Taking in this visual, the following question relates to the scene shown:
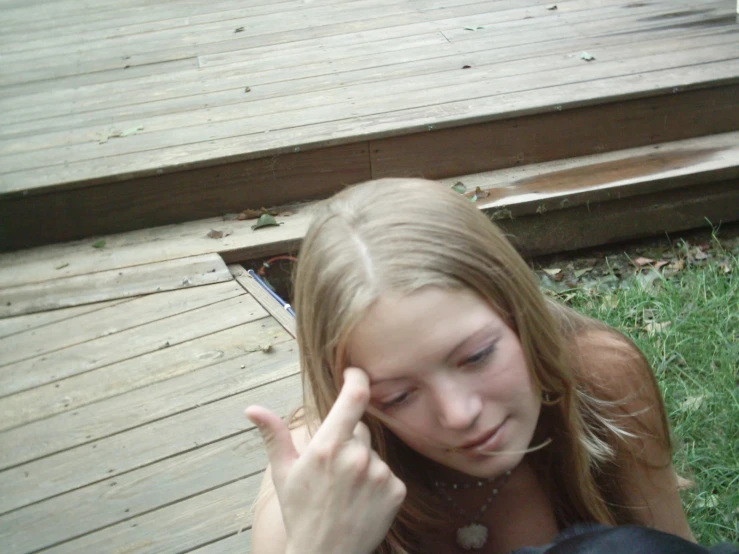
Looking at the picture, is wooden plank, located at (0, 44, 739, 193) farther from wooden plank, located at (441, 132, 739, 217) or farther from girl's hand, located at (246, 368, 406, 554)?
girl's hand, located at (246, 368, 406, 554)

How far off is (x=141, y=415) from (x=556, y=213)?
1715 mm

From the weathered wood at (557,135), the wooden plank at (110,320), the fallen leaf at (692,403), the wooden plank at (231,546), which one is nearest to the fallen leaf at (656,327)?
the fallen leaf at (692,403)

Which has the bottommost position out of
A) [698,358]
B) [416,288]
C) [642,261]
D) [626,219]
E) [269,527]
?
[642,261]

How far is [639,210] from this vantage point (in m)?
3.18

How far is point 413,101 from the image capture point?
134 inches

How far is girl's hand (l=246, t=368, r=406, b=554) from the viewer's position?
3.46ft

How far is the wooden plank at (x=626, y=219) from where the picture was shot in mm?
3121

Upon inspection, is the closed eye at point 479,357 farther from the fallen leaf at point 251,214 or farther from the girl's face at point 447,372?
the fallen leaf at point 251,214

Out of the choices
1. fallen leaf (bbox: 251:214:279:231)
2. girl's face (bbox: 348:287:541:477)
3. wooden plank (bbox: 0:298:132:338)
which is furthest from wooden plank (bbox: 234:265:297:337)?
girl's face (bbox: 348:287:541:477)

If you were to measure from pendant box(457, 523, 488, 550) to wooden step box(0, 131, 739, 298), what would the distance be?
156 cm

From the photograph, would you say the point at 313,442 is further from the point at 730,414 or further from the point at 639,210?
the point at 639,210

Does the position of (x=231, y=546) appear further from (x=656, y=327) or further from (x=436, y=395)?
(x=656, y=327)

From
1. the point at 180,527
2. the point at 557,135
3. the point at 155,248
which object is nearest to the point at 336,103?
the point at 557,135

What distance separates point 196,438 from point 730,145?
2.42 m
